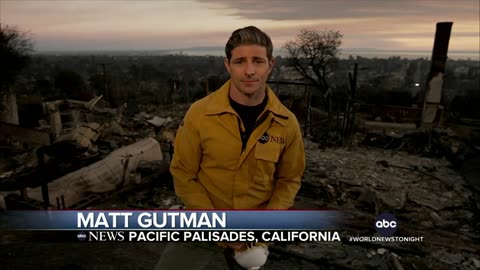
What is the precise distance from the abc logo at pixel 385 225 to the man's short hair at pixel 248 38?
12.9ft

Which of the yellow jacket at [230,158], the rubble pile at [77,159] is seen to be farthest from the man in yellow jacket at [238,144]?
the rubble pile at [77,159]

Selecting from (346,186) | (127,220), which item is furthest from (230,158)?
(346,186)

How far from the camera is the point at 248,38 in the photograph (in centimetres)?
194

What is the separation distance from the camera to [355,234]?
192 inches

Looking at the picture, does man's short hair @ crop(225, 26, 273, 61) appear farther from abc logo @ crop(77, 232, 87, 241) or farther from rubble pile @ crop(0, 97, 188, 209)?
rubble pile @ crop(0, 97, 188, 209)

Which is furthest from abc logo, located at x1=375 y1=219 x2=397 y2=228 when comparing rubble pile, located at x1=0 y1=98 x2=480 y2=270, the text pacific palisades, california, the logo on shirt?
the logo on shirt

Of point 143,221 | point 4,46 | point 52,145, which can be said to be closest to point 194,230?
point 143,221

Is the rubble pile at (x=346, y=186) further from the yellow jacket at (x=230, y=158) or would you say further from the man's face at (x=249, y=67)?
the man's face at (x=249, y=67)

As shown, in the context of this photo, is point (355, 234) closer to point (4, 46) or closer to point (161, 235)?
point (161, 235)

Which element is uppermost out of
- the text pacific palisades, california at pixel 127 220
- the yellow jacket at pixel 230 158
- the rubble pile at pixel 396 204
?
the yellow jacket at pixel 230 158

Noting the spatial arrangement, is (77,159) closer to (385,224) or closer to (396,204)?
(385,224)

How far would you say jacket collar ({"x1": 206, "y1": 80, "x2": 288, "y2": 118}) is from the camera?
203 centimetres

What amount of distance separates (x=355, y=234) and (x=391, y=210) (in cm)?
148

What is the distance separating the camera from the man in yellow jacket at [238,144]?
1.98 meters
